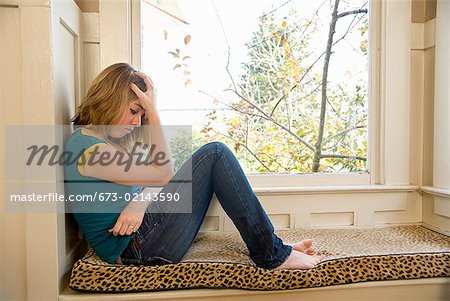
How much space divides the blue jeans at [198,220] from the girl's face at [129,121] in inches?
9.5

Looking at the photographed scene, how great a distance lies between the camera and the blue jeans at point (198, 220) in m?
1.35

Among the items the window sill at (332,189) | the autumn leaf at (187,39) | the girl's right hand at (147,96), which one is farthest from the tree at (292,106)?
the girl's right hand at (147,96)

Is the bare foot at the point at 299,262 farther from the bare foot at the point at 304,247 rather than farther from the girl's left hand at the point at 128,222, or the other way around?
the girl's left hand at the point at 128,222

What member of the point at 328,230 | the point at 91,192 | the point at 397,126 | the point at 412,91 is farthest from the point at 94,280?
the point at 412,91

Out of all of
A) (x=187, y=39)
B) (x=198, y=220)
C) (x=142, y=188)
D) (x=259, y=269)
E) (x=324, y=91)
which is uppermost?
(x=187, y=39)

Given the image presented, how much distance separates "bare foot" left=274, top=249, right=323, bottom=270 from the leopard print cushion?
2 cm

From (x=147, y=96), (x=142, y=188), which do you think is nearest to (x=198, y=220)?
(x=142, y=188)

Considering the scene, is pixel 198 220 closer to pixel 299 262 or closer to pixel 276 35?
pixel 299 262

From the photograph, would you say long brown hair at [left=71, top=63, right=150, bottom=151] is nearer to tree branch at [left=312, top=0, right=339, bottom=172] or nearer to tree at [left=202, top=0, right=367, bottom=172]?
tree at [left=202, top=0, right=367, bottom=172]

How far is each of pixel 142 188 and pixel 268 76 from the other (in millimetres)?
836

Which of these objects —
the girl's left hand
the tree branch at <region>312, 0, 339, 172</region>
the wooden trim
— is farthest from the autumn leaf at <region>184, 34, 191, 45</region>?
the wooden trim

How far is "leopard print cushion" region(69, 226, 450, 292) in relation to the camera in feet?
4.18

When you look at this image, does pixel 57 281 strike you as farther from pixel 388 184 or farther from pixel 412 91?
pixel 412 91

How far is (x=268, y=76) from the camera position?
1.92 meters
